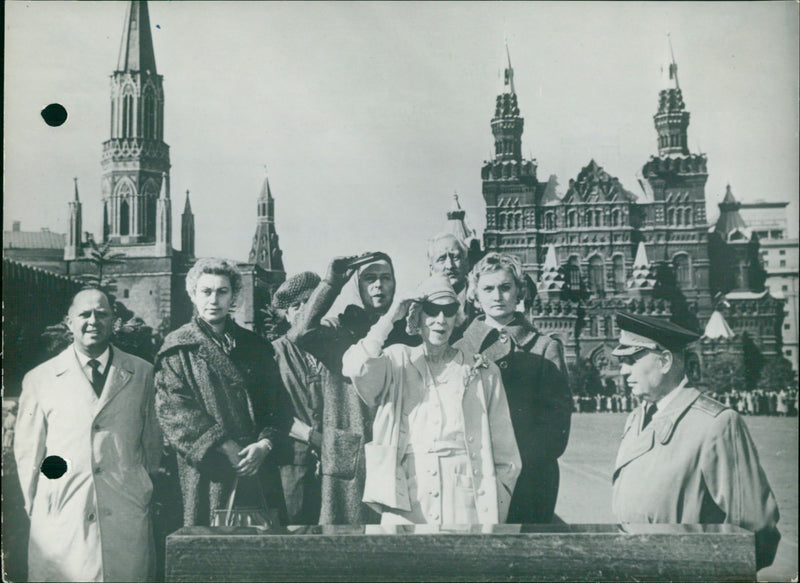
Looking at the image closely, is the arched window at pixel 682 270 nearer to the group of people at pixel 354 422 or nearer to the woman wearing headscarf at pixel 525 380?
the group of people at pixel 354 422

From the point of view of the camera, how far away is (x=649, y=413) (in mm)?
6430

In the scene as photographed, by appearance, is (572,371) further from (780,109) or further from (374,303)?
(780,109)

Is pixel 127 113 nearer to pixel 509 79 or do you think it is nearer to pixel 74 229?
pixel 74 229

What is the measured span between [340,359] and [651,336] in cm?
249

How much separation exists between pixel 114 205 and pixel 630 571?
525 cm

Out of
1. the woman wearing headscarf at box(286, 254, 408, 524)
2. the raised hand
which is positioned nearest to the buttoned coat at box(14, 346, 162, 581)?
the raised hand

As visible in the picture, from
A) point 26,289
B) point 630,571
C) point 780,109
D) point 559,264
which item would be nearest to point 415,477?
point 630,571

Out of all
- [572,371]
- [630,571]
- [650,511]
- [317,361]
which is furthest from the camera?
[572,371]

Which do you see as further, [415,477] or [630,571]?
[415,477]

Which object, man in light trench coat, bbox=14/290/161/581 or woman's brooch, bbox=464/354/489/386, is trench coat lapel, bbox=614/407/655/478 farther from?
man in light trench coat, bbox=14/290/161/581

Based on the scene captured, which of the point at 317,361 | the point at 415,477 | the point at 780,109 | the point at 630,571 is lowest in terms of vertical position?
the point at 630,571

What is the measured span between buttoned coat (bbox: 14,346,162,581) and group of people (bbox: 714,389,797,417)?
4.63 meters

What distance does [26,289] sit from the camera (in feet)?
22.6

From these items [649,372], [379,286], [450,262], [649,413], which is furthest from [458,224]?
[649,413]
